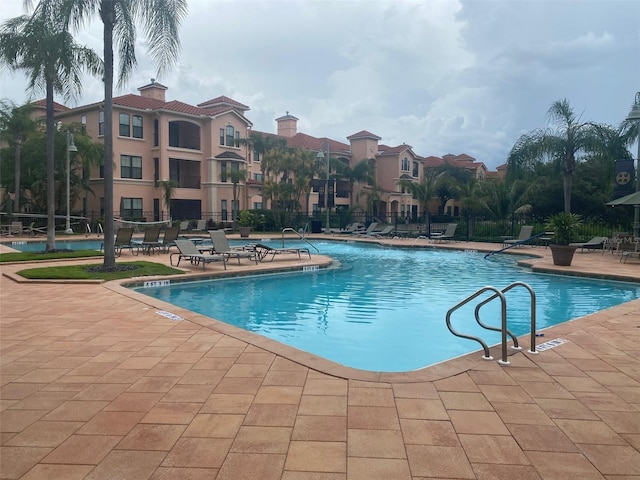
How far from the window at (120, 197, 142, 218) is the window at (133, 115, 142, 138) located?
4448 millimetres

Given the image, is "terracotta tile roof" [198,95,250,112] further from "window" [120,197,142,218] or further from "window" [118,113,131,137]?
"window" [120,197,142,218]

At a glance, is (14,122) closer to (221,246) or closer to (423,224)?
(221,246)

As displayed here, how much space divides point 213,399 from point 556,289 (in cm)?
956

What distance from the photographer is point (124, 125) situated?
1325 inches

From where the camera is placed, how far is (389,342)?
7129 millimetres

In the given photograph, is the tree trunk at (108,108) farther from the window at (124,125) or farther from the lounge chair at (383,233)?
the window at (124,125)

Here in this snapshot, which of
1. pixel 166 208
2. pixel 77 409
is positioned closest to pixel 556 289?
pixel 77 409

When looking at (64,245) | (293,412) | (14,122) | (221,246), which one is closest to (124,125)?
(14,122)

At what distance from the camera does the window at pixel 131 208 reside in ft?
110

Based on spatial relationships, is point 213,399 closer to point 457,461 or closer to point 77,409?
point 77,409

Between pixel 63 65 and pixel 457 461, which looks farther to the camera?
pixel 63 65

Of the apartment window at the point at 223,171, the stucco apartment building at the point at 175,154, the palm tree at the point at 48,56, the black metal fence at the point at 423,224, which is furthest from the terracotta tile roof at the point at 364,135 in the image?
the palm tree at the point at 48,56

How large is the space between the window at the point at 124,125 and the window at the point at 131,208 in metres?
4.35

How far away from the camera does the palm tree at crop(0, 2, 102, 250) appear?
13219 millimetres
